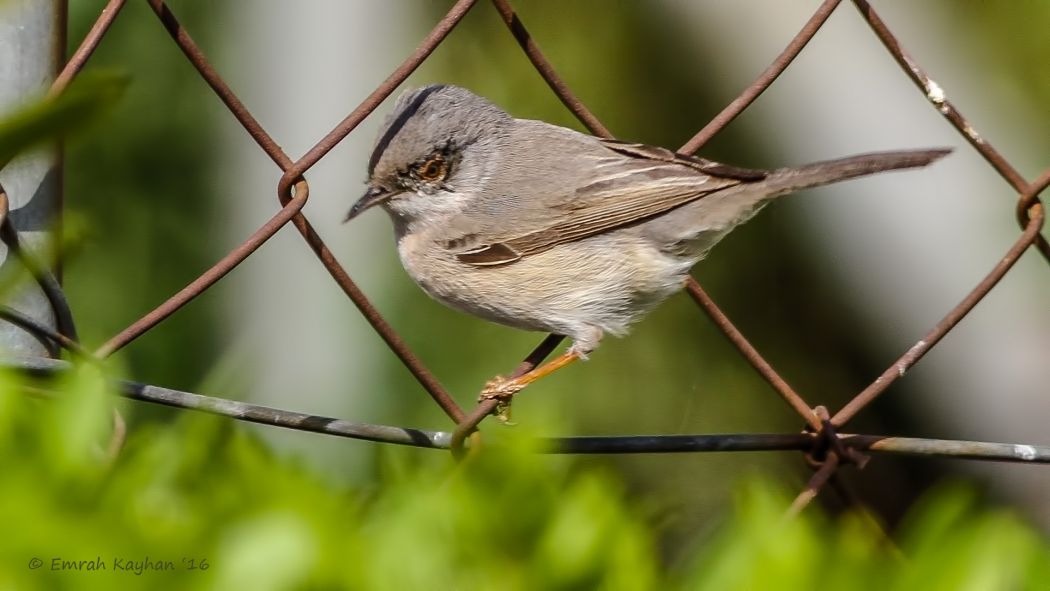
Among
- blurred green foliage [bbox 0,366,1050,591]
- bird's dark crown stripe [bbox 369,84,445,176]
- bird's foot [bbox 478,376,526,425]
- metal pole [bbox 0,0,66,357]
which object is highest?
bird's dark crown stripe [bbox 369,84,445,176]

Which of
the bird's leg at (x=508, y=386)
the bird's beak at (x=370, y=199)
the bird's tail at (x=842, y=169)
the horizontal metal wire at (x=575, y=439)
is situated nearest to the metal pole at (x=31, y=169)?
the horizontal metal wire at (x=575, y=439)

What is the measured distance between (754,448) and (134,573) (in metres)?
1.43

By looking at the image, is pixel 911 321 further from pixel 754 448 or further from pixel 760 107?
pixel 754 448

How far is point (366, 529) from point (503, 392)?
1461mm

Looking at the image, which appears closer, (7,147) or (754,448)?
(7,147)

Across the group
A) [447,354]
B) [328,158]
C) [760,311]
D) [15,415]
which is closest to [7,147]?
[15,415]

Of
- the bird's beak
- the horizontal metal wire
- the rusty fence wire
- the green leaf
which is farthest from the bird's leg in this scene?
the green leaf

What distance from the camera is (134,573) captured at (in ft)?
2.92

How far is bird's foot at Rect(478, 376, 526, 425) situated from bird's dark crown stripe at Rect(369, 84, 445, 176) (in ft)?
2.22

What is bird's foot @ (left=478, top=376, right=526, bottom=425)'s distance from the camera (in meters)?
2.52

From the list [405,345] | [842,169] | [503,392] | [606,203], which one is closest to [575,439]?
[405,345]

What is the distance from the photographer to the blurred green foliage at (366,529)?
90 centimetres

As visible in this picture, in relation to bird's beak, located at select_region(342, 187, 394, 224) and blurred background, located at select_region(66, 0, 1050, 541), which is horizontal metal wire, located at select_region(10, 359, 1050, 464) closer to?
bird's beak, located at select_region(342, 187, 394, 224)

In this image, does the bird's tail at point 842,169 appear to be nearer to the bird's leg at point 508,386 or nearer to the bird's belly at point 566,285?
the bird's belly at point 566,285
